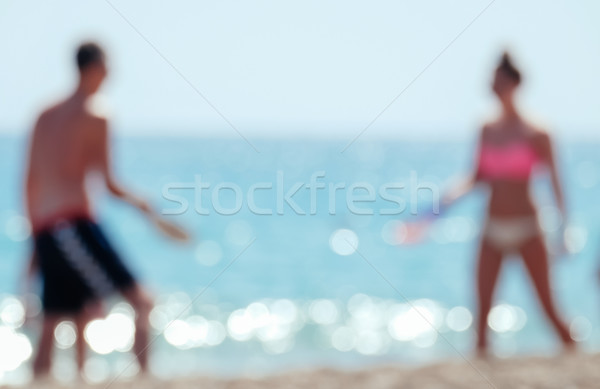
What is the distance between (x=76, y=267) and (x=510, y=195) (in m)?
2.09

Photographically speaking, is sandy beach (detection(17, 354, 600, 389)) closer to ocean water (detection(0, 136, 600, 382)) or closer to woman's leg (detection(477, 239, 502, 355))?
ocean water (detection(0, 136, 600, 382))

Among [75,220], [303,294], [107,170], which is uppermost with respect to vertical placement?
[303,294]

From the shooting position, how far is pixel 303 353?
8.59 meters

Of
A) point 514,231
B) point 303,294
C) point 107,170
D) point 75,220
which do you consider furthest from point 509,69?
point 303,294

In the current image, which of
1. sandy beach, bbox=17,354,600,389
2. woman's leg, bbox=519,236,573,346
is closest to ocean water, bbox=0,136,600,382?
woman's leg, bbox=519,236,573,346

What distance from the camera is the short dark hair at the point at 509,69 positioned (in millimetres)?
4285

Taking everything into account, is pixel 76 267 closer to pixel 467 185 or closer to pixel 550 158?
pixel 467 185

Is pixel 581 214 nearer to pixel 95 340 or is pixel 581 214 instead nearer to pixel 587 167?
pixel 95 340

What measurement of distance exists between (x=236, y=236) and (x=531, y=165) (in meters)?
18.1

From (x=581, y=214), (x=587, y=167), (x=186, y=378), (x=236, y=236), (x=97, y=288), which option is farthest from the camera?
(x=587, y=167)

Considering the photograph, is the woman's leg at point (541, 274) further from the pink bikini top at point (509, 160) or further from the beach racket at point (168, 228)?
the beach racket at point (168, 228)

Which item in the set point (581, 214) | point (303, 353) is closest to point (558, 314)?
point (303, 353)

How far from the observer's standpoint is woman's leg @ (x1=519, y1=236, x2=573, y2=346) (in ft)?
14.0

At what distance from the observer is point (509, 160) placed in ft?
14.0
